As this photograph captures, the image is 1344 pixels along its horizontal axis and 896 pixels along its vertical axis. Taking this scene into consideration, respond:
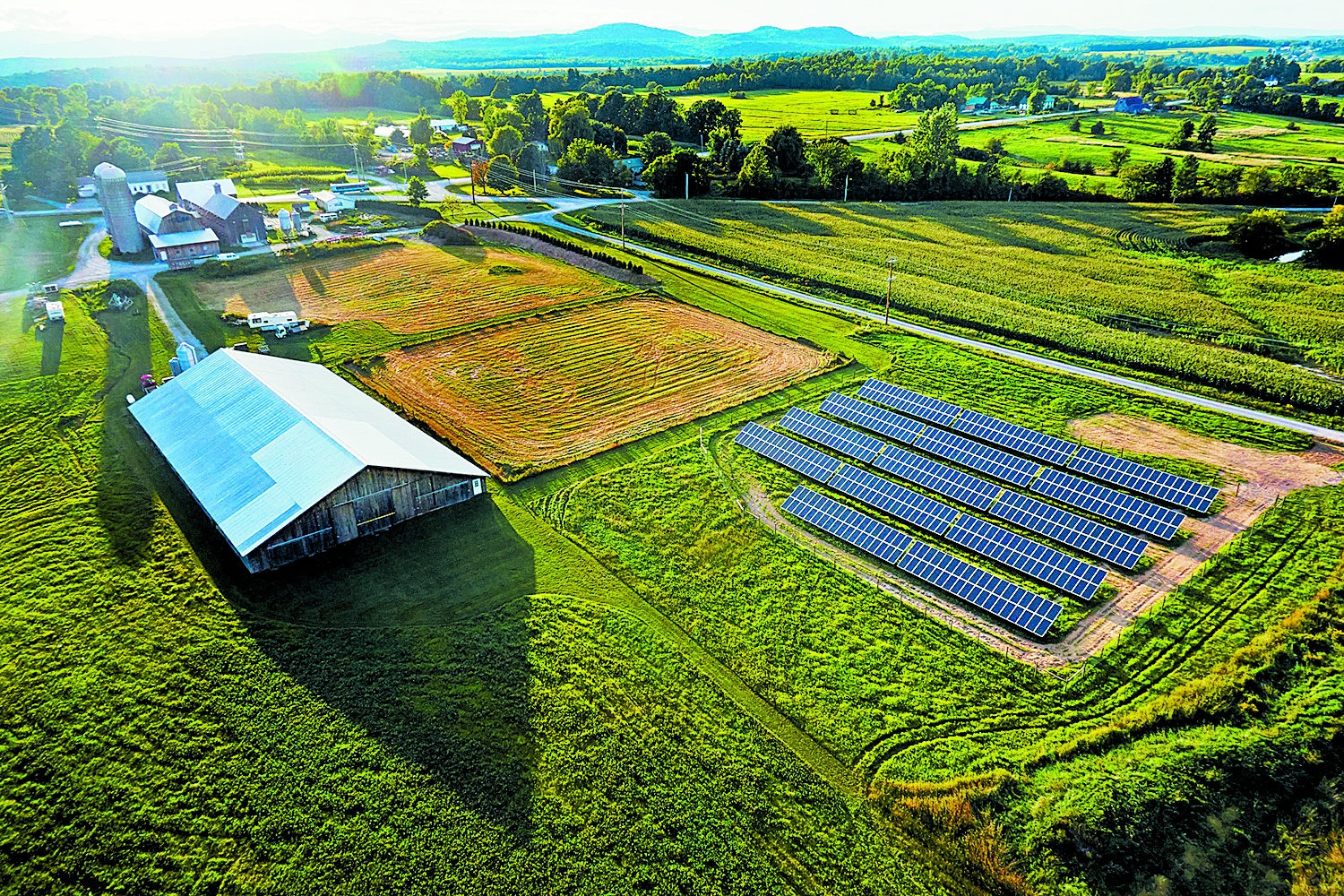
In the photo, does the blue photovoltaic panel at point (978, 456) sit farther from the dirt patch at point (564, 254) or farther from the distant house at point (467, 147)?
the distant house at point (467, 147)

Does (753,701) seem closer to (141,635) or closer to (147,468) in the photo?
(141,635)

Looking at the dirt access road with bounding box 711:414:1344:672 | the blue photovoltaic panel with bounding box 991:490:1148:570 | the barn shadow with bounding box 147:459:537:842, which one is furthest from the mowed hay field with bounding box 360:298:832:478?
the blue photovoltaic panel with bounding box 991:490:1148:570

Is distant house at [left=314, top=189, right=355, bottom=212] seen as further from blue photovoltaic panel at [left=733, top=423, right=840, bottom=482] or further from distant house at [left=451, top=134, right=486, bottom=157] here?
blue photovoltaic panel at [left=733, top=423, right=840, bottom=482]

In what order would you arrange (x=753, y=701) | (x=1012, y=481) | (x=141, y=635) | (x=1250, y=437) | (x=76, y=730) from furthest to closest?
(x=1250, y=437), (x=1012, y=481), (x=141, y=635), (x=753, y=701), (x=76, y=730)

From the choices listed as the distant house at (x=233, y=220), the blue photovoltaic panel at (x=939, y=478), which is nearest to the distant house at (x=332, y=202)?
the distant house at (x=233, y=220)

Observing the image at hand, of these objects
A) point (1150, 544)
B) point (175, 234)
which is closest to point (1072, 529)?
Answer: point (1150, 544)

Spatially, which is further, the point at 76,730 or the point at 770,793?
the point at 76,730

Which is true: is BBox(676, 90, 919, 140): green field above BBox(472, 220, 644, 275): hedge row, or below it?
above

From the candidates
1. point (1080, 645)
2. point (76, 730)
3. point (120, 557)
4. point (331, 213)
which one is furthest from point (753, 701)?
point (331, 213)
